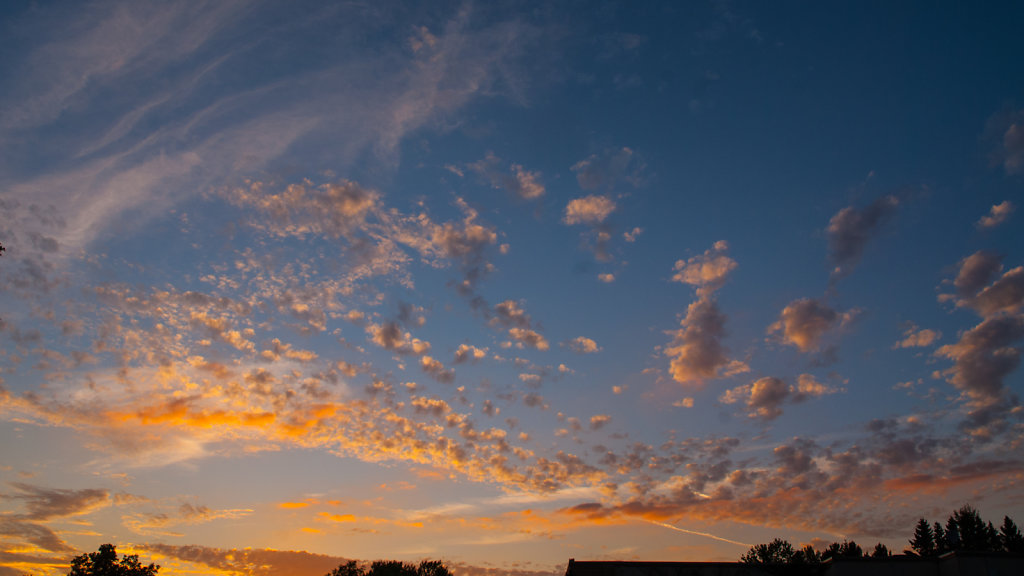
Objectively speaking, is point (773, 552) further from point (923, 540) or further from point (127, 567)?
point (127, 567)

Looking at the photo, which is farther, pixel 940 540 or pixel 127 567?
pixel 940 540

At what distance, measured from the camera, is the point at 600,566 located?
38.1 meters

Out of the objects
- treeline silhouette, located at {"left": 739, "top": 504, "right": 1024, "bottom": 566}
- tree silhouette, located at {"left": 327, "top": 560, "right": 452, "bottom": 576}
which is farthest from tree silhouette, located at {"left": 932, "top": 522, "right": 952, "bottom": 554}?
tree silhouette, located at {"left": 327, "top": 560, "right": 452, "bottom": 576}

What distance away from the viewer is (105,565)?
239 ft

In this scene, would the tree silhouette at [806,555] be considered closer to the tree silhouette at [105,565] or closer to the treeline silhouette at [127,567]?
the treeline silhouette at [127,567]

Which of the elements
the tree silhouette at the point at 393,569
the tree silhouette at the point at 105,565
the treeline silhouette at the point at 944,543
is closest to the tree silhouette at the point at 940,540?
the treeline silhouette at the point at 944,543

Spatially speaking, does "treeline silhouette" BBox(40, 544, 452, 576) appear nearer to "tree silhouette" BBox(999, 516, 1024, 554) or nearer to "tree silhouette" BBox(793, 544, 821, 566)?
"tree silhouette" BBox(793, 544, 821, 566)

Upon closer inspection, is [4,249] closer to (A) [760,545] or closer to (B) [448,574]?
(B) [448,574]

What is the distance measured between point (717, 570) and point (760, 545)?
74087 millimetres

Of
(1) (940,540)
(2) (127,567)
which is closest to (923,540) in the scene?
(1) (940,540)

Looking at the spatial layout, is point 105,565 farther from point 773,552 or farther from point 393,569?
point 773,552

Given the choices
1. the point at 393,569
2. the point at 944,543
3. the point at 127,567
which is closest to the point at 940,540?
the point at 944,543

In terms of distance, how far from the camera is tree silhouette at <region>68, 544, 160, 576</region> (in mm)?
71925

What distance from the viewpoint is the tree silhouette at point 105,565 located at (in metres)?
71.9
